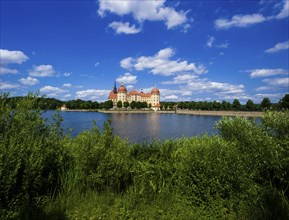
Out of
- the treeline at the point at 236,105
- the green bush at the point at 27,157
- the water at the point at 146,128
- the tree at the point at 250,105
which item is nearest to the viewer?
the green bush at the point at 27,157

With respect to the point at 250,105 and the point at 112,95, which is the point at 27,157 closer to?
the point at 250,105

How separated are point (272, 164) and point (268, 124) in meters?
3.32

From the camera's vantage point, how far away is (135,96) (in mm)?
175375

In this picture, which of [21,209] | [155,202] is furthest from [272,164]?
[21,209]

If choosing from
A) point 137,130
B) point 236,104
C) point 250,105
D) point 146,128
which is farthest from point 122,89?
point 137,130

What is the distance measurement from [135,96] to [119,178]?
170037 mm

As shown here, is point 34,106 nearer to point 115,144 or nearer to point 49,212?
point 115,144

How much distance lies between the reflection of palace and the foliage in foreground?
520 feet

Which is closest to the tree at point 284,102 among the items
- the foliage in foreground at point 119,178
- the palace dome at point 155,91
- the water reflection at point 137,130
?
the water reflection at point 137,130

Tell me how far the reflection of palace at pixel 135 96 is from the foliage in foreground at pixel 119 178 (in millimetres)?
158373

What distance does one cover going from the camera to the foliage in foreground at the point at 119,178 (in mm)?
4414

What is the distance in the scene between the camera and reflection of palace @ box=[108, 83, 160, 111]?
165875mm

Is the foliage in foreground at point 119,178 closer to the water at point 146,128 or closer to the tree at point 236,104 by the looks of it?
the water at point 146,128

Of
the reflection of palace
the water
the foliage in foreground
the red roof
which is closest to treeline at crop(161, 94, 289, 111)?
the reflection of palace
